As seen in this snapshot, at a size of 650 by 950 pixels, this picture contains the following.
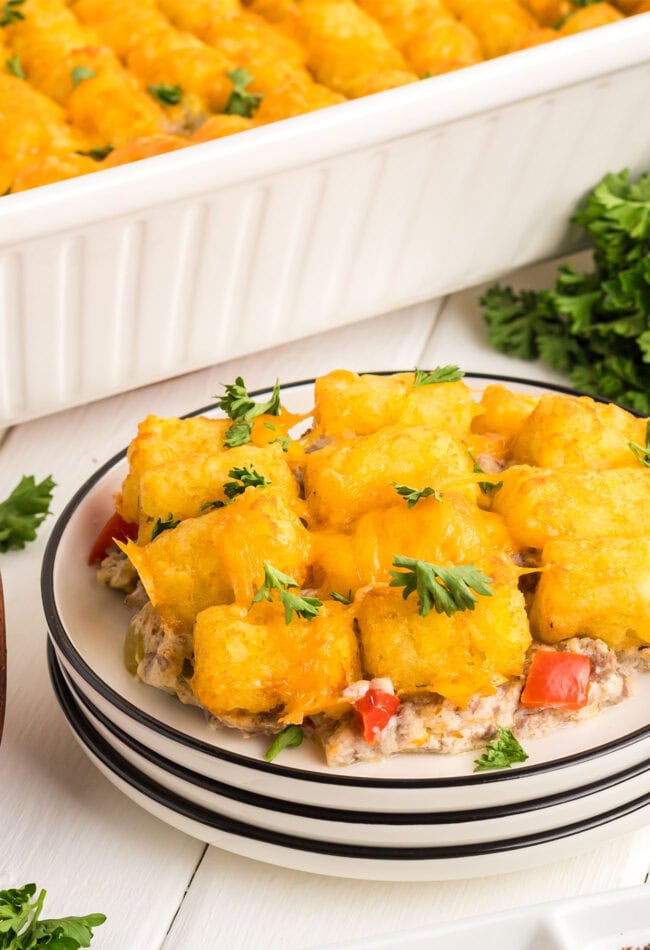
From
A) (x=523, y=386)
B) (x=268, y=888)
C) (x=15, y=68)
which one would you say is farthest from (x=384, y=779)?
(x=15, y=68)

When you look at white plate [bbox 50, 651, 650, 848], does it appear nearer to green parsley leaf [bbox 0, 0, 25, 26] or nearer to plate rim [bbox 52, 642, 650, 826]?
plate rim [bbox 52, 642, 650, 826]

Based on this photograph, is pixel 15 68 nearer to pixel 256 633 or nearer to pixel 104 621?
pixel 104 621

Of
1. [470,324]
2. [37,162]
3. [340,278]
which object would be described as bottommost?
[470,324]

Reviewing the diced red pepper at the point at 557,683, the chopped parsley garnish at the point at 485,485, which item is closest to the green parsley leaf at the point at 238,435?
the chopped parsley garnish at the point at 485,485

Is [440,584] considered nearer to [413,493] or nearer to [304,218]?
Result: [413,493]

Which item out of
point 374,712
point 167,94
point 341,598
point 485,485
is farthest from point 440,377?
point 167,94

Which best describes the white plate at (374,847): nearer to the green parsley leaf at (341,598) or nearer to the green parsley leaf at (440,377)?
the green parsley leaf at (341,598)
